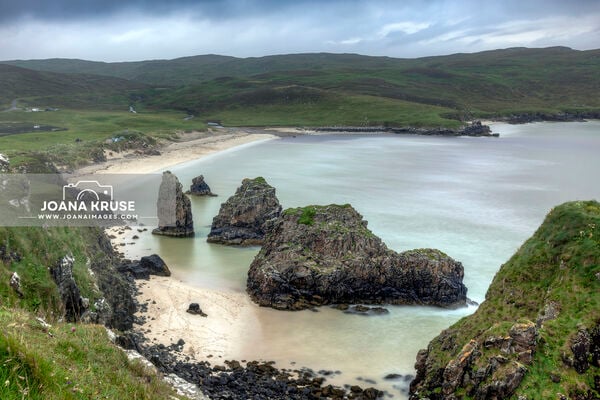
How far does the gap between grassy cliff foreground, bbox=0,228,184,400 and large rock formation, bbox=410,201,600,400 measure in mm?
12458

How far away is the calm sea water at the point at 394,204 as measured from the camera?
3173 centimetres

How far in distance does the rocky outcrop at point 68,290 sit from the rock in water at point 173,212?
2931 cm

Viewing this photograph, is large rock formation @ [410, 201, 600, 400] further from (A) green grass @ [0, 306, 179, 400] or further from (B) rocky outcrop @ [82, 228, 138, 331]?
(B) rocky outcrop @ [82, 228, 138, 331]

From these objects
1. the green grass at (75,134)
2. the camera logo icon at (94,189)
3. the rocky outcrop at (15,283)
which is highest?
the green grass at (75,134)

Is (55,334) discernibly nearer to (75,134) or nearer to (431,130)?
(75,134)

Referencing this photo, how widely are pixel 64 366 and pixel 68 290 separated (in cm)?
1345

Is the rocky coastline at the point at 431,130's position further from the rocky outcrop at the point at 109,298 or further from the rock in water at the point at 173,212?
the rocky outcrop at the point at 109,298

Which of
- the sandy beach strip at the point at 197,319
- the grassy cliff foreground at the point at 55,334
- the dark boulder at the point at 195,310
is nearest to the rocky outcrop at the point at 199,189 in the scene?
the sandy beach strip at the point at 197,319

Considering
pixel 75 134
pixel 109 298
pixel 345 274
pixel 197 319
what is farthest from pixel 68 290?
pixel 75 134

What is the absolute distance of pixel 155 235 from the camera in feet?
183

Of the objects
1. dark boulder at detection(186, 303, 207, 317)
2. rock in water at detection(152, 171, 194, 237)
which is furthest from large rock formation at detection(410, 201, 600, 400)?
rock in water at detection(152, 171, 194, 237)

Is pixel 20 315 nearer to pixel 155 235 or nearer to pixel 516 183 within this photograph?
pixel 155 235

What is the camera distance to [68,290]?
2500 cm

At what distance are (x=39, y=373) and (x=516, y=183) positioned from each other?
97.1 m
